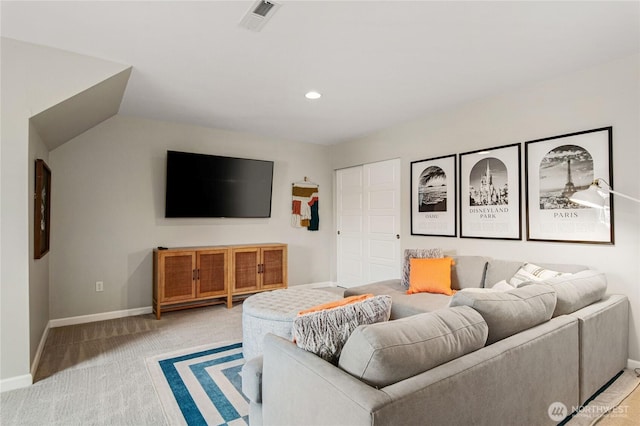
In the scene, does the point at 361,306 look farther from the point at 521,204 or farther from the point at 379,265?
the point at 379,265

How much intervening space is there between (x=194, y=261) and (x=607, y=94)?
445cm

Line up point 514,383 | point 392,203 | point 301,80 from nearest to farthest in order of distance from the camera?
point 514,383
point 301,80
point 392,203

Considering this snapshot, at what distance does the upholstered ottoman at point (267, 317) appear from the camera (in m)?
2.66

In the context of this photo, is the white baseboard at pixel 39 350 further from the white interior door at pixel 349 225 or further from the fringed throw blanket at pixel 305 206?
the white interior door at pixel 349 225

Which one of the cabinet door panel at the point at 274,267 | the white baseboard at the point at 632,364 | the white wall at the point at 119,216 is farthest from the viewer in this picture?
the cabinet door panel at the point at 274,267

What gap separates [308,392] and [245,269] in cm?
347

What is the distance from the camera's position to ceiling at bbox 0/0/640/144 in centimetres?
212

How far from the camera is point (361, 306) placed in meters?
1.64

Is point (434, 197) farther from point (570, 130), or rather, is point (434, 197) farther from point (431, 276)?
point (570, 130)

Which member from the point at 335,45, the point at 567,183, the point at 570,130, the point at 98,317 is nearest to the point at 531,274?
the point at 567,183

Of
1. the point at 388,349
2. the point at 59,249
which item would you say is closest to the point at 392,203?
the point at 388,349

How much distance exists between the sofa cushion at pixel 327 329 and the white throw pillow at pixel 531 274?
201cm

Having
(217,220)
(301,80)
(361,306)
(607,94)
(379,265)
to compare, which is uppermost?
(301,80)

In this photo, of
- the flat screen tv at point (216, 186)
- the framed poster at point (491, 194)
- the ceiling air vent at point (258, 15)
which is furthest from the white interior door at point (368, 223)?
the ceiling air vent at point (258, 15)
